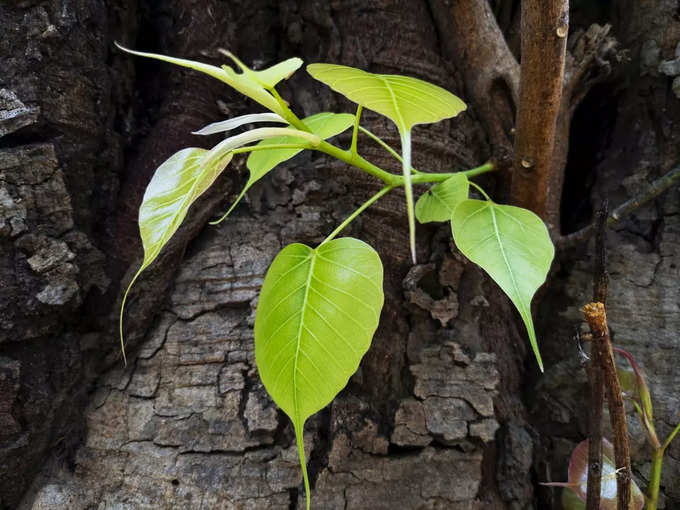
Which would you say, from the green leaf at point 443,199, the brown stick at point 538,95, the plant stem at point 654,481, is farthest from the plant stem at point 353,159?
the plant stem at point 654,481

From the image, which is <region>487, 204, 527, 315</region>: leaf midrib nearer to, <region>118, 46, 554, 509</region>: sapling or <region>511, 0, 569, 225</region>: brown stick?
<region>118, 46, 554, 509</region>: sapling

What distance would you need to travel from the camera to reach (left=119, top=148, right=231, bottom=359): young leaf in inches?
20.1

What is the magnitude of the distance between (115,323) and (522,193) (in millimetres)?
830

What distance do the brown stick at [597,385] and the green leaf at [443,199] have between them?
22 centimetres

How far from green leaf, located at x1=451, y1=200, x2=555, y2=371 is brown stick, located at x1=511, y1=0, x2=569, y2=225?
0.66 ft

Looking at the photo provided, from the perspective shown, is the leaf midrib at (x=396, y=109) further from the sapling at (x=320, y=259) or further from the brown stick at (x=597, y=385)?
the brown stick at (x=597, y=385)

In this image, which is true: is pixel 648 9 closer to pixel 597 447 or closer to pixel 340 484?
pixel 597 447

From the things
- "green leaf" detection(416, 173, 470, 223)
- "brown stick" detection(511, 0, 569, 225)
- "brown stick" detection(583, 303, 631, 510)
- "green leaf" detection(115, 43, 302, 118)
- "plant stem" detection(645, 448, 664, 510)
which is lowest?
"plant stem" detection(645, 448, 664, 510)

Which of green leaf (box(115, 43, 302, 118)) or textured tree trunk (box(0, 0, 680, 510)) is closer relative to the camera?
green leaf (box(115, 43, 302, 118))

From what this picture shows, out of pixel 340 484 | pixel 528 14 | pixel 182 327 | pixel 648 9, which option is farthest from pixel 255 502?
pixel 648 9

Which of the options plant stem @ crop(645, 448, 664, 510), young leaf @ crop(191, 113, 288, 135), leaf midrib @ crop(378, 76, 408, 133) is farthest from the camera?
plant stem @ crop(645, 448, 664, 510)

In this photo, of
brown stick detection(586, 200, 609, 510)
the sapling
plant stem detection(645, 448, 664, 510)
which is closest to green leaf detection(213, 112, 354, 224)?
the sapling

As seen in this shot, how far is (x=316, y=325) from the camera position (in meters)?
0.59

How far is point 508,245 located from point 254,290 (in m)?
0.48
